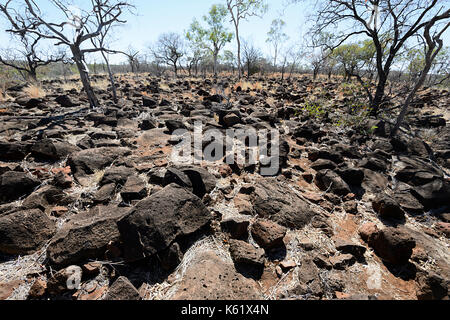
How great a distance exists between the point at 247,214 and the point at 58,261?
2.20 metres

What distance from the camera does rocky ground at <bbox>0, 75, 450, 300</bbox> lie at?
197cm

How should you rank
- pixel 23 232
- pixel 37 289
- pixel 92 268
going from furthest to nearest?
1. pixel 23 232
2. pixel 92 268
3. pixel 37 289

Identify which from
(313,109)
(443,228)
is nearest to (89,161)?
(443,228)

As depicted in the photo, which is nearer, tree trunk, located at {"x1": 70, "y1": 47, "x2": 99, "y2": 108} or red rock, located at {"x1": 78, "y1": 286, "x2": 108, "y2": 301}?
red rock, located at {"x1": 78, "y1": 286, "x2": 108, "y2": 301}

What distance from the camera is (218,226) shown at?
264 centimetres

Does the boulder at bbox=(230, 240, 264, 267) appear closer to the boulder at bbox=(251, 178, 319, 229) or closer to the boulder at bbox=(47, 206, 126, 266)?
the boulder at bbox=(251, 178, 319, 229)

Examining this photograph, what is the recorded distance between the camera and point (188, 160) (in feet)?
14.1

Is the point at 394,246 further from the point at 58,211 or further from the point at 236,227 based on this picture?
the point at 58,211

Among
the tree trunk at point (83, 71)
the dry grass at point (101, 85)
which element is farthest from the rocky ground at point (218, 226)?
the dry grass at point (101, 85)

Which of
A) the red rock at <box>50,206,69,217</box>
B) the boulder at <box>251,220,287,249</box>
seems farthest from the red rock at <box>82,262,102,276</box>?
the boulder at <box>251,220,287,249</box>

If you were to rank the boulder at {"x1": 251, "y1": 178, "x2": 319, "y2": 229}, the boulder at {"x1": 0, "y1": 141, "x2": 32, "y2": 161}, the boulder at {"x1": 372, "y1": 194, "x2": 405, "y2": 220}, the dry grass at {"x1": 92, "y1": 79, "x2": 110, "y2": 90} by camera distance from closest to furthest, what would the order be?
the boulder at {"x1": 251, "y1": 178, "x2": 319, "y2": 229}, the boulder at {"x1": 372, "y1": 194, "x2": 405, "y2": 220}, the boulder at {"x1": 0, "y1": 141, "x2": 32, "y2": 161}, the dry grass at {"x1": 92, "y1": 79, "x2": 110, "y2": 90}

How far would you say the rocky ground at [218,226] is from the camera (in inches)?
77.6

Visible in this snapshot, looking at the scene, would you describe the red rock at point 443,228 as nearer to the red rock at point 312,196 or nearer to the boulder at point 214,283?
the red rock at point 312,196
